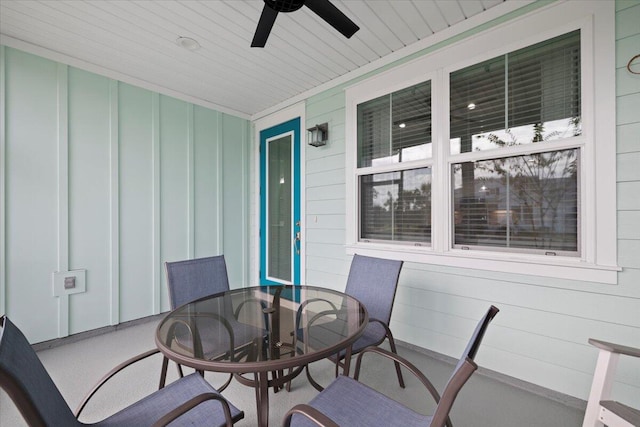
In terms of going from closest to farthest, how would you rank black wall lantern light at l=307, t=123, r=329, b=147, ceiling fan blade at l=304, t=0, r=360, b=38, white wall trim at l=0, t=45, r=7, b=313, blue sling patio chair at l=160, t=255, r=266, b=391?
blue sling patio chair at l=160, t=255, r=266, b=391 < ceiling fan blade at l=304, t=0, r=360, b=38 < white wall trim at l=0, t=45, r=7, b=313 < black wall lantern light at l=307, t=123, r=329, b=147

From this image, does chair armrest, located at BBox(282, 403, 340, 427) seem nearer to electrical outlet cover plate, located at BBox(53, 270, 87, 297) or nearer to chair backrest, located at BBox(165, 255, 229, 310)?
chair backrest, located at BBox(165, 255, 229, 310)

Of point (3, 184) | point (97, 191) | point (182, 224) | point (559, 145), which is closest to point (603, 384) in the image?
point (559, 145)

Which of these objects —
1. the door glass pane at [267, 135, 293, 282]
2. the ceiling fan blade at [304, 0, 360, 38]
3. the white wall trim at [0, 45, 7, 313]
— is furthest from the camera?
the door glass pane at [267, 135, 293, 282]

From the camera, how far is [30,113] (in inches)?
105

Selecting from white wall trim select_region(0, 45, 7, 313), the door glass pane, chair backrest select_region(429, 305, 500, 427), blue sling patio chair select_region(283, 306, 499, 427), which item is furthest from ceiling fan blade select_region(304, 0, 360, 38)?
white wall trim select_region(0, 45, 7, 313)

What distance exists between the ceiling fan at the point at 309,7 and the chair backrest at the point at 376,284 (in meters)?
1.76

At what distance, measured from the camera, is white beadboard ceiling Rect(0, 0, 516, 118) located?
2176 mm

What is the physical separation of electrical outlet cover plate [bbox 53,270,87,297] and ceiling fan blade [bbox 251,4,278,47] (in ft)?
9.81

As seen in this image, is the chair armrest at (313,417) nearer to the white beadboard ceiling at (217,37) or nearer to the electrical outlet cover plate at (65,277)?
the white beadboard ceiling at (217,37)

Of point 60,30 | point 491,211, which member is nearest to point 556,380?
point 491,211

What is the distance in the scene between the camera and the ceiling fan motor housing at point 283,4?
1.68m

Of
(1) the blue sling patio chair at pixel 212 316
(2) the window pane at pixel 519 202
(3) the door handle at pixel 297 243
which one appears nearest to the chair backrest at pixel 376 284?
(2) the window pane at pixel 519 202

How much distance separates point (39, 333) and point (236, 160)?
3.00m

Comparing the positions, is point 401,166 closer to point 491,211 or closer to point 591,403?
point 491,211
